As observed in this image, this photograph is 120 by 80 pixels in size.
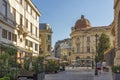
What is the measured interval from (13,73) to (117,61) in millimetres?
15299

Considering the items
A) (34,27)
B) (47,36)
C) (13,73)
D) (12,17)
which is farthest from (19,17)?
(47,36)

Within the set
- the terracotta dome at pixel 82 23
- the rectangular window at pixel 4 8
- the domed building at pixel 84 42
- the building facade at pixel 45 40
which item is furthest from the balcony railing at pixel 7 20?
the terracotta dome at pixel 82 23

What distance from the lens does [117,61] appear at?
3384 cm

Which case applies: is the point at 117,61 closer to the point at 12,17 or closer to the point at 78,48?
the point at 12,17

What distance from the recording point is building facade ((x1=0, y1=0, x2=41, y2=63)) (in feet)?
145

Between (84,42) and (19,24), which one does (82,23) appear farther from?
(19,24)

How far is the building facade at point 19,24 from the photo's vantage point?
44256mm

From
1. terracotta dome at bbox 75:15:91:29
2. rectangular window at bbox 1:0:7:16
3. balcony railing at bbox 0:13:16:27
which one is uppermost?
terracotta dome at bbox 75:15:91:29

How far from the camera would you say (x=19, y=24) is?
176 feet

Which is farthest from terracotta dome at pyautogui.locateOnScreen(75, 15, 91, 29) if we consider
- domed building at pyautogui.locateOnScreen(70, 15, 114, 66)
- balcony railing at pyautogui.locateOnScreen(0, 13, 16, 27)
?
balcony railing at pyautogui.locateOnScreen(0, 13, 16, 27)

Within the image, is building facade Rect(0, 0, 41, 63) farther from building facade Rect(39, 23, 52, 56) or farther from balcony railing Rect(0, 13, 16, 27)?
building facade Rect(39, 23, 52, 56)

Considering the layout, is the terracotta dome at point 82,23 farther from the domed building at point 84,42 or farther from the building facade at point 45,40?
the building facade at point 45,40

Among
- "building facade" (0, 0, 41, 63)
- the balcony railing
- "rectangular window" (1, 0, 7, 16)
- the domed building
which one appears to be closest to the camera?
the balcony railing

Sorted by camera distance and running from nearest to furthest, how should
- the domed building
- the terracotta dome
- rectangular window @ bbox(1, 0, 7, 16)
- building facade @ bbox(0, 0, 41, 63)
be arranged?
rectangular window @ bbox(1, 0, 7, 16) < building facade @ bbox(0, 0, 41, 63) < the domed building < the terracotta dome
